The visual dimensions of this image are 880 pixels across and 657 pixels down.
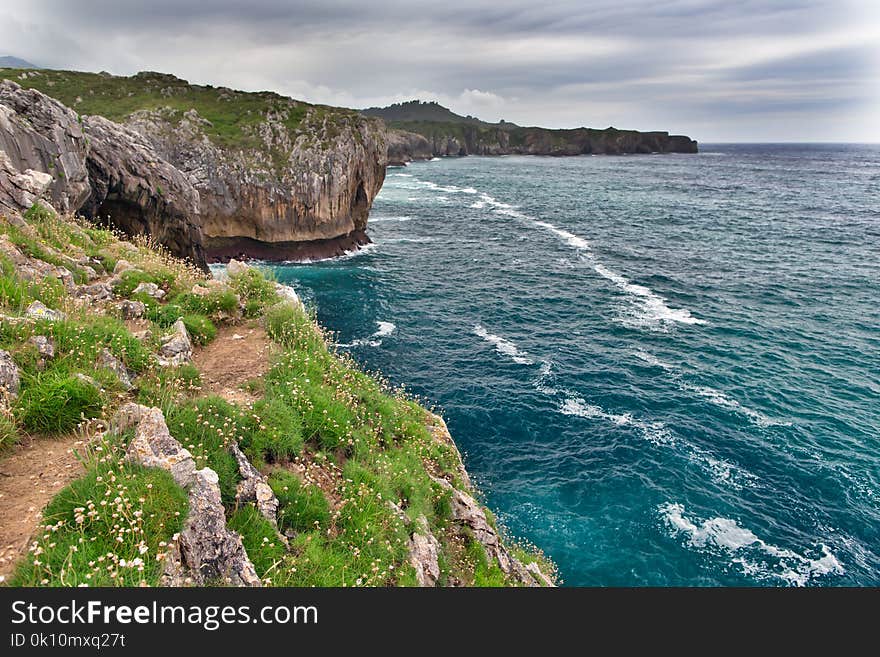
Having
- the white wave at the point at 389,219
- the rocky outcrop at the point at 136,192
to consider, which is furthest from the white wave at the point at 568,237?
the rocky outcrop at the point at 136,192

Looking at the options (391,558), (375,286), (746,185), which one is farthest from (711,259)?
(746,185)

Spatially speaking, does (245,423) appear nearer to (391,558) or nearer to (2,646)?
(391,558)

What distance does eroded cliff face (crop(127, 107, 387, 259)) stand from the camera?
6022 cm

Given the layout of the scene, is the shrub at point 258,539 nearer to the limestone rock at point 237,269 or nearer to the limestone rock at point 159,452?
the limestone rock at point 159,452

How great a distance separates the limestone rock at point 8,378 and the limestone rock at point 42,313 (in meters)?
1.69

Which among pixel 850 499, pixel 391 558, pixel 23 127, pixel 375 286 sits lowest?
pixel 850 499

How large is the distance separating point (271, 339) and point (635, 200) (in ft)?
364

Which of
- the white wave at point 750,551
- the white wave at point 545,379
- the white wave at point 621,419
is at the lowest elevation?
the white wave at point 750,551

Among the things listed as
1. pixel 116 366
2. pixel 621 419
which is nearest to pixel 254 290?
pixel 116 366

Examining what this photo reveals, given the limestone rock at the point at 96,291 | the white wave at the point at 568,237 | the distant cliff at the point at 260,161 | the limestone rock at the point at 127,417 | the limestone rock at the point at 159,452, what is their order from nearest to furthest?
the limestone rock at the point at 159,452, the limestone rock at the point at 127,417, the limestone rock at the point at 96,291, the distant cliff at the point at 260,161, the white wave at the point at 568,237

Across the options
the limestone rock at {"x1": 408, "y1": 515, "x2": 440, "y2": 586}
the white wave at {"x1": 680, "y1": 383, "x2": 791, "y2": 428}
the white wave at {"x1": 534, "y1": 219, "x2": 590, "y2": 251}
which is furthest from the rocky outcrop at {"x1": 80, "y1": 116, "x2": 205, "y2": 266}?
the white wave at {"x1": 534, "y1": 219, "x2": 590, "y2": 251}

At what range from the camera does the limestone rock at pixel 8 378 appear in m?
7.48

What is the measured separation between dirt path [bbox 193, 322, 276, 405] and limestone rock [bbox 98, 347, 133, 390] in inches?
57.0

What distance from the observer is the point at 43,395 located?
7777mm
